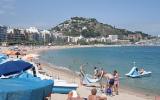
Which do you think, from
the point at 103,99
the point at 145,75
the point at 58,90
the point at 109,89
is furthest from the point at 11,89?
the point at 145,75

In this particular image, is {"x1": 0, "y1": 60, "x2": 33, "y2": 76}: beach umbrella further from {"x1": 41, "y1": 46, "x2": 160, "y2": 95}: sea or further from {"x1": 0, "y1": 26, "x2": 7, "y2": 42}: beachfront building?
{"x1": 0, "y1": 26, "x2": 7, "y2": 42}: beachfront building

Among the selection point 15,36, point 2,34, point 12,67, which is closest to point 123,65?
point 12,67

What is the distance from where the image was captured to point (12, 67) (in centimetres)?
1452

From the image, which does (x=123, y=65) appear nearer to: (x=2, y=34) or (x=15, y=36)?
(x=15, y=36)

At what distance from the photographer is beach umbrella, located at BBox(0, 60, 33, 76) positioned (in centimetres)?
1424

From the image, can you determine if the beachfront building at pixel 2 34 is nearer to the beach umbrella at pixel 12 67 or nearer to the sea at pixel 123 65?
the sea at pixel 123 65

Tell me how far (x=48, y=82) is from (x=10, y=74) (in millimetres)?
3061

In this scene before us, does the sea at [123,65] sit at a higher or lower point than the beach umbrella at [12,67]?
lower

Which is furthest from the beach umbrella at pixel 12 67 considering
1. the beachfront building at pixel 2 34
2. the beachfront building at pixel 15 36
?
the beachfront building at pixel 2 34

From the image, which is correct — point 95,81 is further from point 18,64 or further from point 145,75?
point 145,75

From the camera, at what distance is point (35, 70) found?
17031 millimetres

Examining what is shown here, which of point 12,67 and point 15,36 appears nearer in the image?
point 12,67

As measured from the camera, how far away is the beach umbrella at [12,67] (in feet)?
46.7

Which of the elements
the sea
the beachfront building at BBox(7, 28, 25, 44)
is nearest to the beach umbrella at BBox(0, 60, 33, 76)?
the sea
